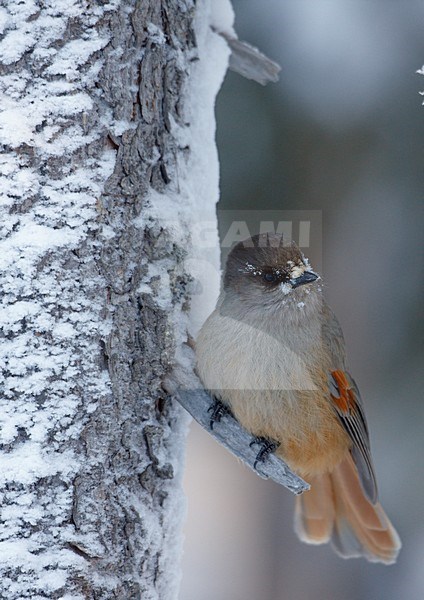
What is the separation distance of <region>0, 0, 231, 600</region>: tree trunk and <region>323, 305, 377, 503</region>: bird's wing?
68cm

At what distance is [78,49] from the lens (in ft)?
7.47

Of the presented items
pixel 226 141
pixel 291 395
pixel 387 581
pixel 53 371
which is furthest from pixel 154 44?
pixel 387 581

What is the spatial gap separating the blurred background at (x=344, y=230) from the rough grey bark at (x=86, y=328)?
8.81 ft

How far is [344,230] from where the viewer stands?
5.11m

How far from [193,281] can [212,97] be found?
2.45ft

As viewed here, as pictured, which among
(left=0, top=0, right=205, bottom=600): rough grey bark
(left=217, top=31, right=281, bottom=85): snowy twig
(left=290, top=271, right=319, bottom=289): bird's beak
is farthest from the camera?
(left=217, top=31, right=281, bottom=85): snowy twig

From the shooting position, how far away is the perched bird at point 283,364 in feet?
8.69

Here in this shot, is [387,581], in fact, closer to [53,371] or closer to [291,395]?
[291,395]

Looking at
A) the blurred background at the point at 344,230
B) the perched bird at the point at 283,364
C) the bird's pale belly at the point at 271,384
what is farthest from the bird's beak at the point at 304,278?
the blurred background at the point at 344,230

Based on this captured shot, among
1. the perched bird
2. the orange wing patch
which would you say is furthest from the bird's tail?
the orange wing patch

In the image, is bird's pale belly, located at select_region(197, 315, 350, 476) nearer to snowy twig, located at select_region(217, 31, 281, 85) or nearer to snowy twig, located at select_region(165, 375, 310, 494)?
snowy twig, located at select_region(165, 375, 310, 494)

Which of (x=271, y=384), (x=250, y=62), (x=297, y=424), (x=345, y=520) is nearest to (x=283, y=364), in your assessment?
(x=271, y=384)

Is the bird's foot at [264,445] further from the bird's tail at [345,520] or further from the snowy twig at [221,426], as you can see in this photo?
the bird's tail at [345,520]

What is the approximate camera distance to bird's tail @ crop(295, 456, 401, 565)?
3.17 meters
